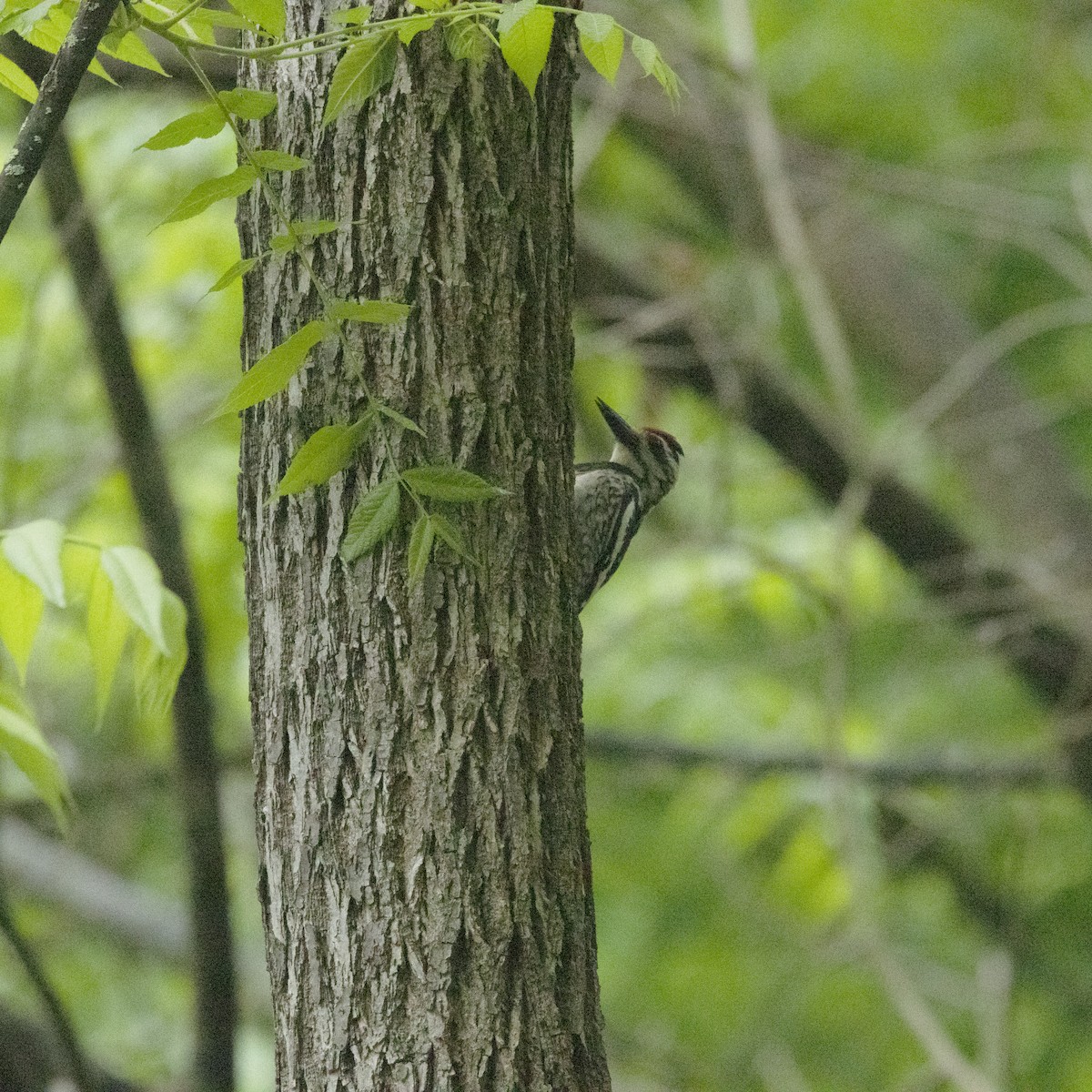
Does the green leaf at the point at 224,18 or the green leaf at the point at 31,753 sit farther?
the green leaf at the point at 31,753

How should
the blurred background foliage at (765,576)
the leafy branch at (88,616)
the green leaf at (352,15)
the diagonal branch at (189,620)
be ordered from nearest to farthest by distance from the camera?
the green leaf at (352,15) → the leafy branch at (88,616) → the diagonal branch at (189,620) → the blurred background foliage at (765,576)

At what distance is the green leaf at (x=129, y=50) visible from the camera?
1468 mm

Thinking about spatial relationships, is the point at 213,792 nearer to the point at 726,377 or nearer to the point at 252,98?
the point at 252,98

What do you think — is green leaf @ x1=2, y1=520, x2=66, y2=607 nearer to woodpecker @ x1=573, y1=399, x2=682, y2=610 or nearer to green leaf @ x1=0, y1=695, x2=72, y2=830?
green leaf @ x1=0, y1=695, x2=72, y2=830

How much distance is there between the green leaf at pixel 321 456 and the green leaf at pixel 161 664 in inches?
18.7

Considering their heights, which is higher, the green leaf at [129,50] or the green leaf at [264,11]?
the green leaf at [264,11]

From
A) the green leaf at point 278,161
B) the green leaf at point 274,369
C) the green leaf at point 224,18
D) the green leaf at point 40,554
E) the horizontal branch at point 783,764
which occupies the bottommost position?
the horizontal branch at point 783,764

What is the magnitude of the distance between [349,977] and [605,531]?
2.12m

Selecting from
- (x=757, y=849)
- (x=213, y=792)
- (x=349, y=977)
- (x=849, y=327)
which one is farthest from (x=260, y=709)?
(x=757, y=849)

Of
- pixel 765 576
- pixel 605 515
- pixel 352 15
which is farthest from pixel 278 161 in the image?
pixel 765 576

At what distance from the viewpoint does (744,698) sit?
23.5 ft

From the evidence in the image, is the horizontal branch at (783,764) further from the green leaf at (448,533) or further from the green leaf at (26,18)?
the green leaf at (26,18)

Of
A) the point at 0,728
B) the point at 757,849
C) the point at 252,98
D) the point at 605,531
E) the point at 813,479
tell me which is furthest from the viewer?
the point at 757,849

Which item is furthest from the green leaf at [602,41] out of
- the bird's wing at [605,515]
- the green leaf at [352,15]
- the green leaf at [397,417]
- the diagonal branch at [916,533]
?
the diagonal branch at [916,533]
